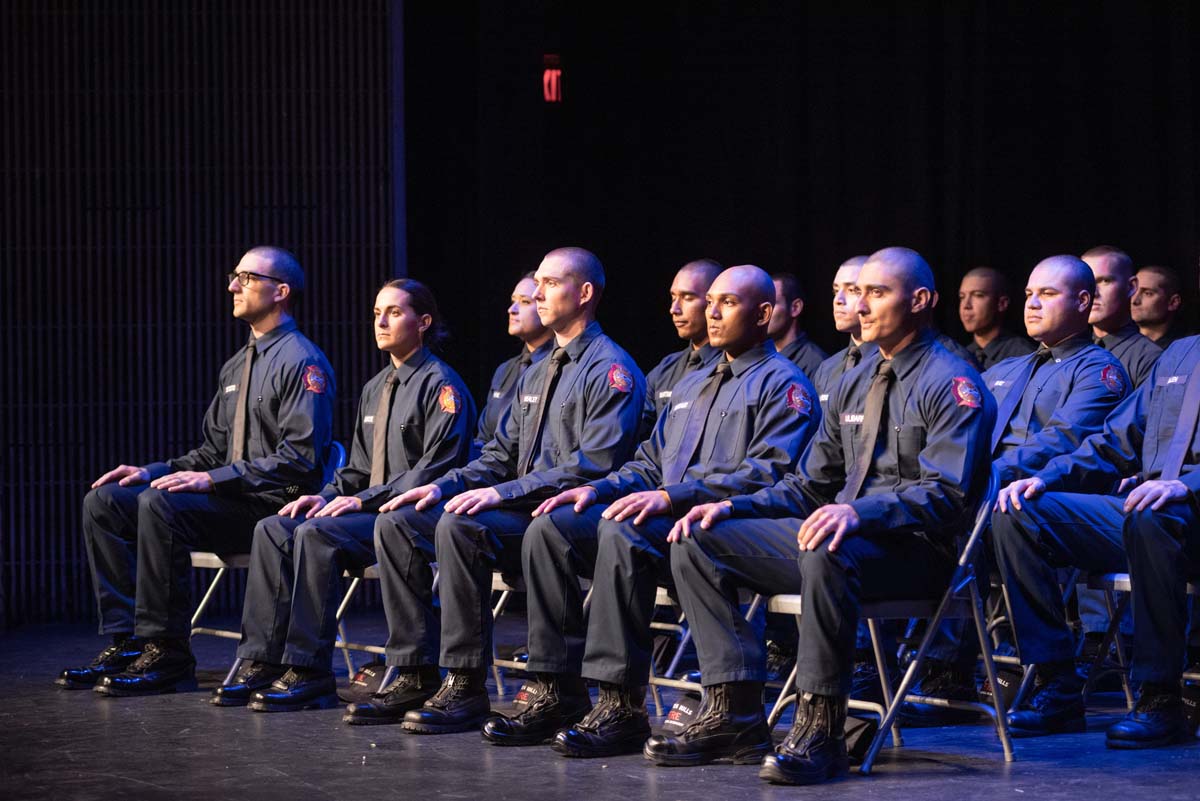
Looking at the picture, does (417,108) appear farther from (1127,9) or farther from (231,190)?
(1127,9)

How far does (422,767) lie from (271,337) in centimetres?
235

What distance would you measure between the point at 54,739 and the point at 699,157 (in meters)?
4.36

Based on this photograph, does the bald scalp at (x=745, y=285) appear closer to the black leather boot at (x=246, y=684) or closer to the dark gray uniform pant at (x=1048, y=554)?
the dark gray uniform pant at (x=1048, y=554)

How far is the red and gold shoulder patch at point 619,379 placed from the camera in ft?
16.2

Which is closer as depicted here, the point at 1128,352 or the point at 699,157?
the point at 1128,352

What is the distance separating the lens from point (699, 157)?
7758mm

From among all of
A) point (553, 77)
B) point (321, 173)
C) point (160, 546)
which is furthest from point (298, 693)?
point (553, 77)

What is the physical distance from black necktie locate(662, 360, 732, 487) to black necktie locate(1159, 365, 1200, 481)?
1298mm

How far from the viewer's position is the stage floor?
3754 mm

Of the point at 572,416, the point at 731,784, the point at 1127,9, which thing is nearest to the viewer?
the point at 731,784

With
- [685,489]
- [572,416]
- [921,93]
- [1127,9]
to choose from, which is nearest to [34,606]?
[572,416]

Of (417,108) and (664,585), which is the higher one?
(417,108)

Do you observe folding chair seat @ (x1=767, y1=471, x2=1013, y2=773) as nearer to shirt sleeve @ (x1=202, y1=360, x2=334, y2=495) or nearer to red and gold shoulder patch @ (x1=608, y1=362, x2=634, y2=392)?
red and gold shoulder patch @ (x1=608, y1=362, x2=634, y2=392)

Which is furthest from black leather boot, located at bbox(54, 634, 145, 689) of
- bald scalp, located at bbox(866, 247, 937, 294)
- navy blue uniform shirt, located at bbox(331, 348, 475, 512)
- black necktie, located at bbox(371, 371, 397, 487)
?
bald scalp, located at bbox(866, 247, 937, 294)
